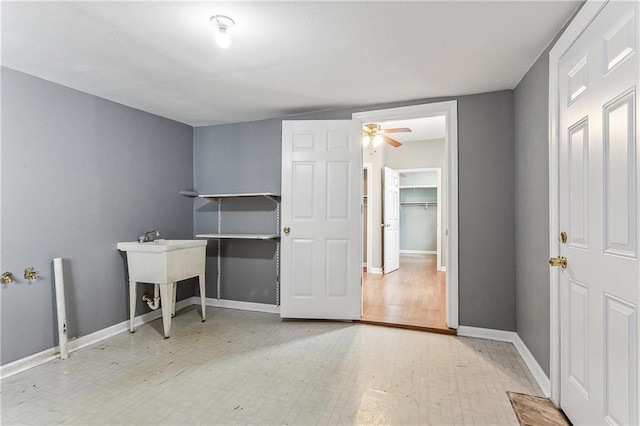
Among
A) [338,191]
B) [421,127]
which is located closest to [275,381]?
[338,191]

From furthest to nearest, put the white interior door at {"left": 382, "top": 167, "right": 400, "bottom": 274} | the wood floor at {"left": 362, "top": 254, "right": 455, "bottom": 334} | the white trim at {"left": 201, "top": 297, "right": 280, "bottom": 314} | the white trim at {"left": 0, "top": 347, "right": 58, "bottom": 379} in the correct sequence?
the white interior door at {"left": 382, "top": 167, "right": 400, "bottom": 274}, the white trim at {"left": 201, "top": 297, "right": 280, "bottom": 314}, the wood floor at {"left": 362, "top": 254, "right": 455, "bottom": 334}, the white trim at {"left": 0, "top": 347, "right": 58, "bottom": 379}

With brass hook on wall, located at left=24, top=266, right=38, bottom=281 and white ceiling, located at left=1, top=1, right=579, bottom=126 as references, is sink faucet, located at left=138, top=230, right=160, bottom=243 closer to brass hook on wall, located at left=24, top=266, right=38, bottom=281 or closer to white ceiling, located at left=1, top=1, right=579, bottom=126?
brass hook on wall, located at left=24, top=266, right=38, bottom=281

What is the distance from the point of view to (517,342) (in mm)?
2648

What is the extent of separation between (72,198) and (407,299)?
3.75m

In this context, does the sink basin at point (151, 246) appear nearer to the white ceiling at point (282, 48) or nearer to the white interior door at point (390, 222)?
the white ceiling at point (282, 48)

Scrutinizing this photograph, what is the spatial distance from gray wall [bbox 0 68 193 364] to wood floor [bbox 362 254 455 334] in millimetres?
2622

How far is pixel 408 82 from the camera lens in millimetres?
2672

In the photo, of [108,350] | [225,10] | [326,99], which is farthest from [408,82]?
[108,350]

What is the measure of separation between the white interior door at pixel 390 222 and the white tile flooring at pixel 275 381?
2.96m

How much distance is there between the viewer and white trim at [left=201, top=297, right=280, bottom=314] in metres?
3.66

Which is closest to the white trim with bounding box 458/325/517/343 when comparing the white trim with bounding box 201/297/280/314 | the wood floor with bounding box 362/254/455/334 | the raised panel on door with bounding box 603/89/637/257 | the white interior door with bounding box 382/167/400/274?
the wood floor with bounding box 362/254/455/334

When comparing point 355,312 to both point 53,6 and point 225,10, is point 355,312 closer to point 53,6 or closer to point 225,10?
point 225,10

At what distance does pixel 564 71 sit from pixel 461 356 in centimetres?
210

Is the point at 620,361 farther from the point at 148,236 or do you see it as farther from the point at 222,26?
the point at 148,236
